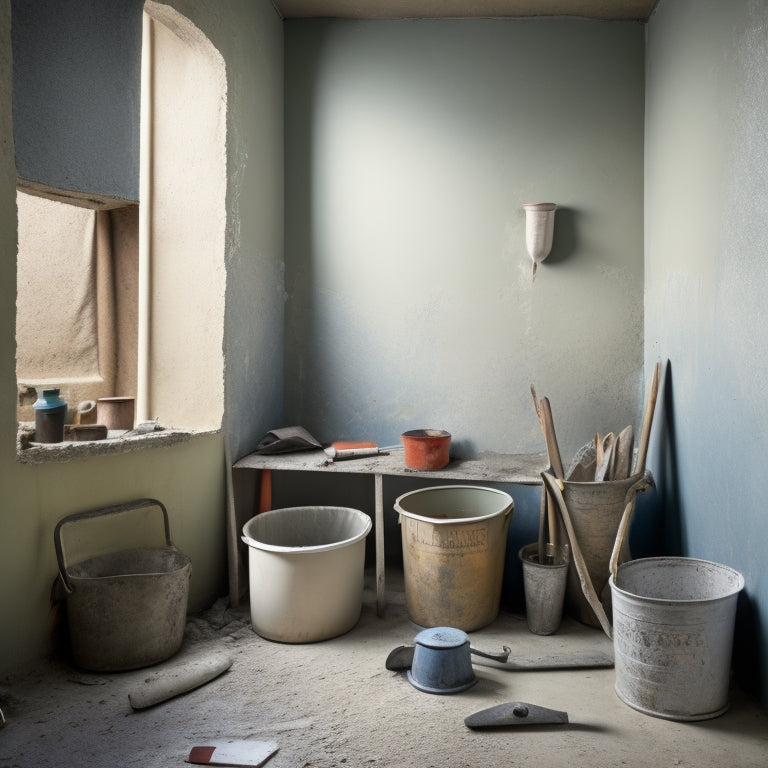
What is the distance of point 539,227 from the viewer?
335 centimetres

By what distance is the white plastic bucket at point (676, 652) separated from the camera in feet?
6.86

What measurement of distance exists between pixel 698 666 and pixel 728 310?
123 centimetres

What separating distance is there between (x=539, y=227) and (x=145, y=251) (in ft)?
6.48

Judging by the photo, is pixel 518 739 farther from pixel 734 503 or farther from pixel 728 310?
pixel 728 310

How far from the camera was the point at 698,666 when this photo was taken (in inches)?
82.4

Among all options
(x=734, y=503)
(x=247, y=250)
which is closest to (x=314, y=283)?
(x=247, y=250)

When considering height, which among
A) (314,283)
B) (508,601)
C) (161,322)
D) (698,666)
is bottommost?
(508,601)

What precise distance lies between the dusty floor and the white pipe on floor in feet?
4.08

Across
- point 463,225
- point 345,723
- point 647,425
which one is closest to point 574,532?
point 647,425

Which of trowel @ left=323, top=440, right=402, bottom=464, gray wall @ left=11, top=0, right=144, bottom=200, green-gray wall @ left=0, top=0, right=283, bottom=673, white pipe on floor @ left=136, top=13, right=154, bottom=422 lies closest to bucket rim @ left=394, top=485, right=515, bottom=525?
trowel @ left=323, top=440, right=402, bottom=464

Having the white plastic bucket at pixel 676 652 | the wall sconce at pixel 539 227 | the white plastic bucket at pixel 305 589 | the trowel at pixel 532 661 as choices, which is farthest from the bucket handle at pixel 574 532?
the wall sconce at pixel 539 227

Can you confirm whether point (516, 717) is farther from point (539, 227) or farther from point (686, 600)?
point (539, 227)

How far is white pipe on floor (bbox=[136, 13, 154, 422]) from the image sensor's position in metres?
3.18

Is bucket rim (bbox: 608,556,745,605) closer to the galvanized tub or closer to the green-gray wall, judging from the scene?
the galvanized tub
